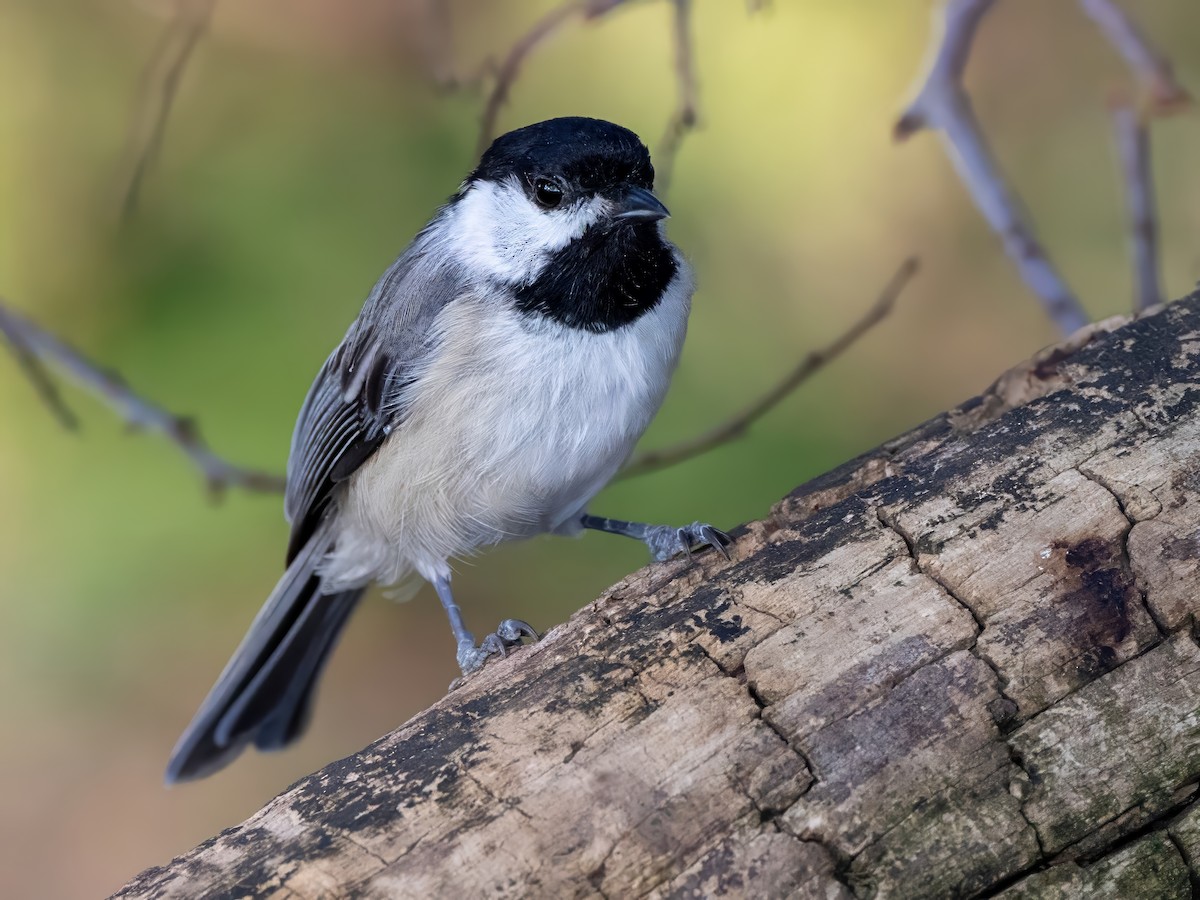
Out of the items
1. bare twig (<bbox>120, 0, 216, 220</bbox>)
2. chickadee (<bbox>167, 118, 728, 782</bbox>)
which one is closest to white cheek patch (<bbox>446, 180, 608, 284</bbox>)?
chickadee (<bbox>167, 118, 728, 782</bbox>)

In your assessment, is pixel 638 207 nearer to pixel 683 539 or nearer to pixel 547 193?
pixel 547 193

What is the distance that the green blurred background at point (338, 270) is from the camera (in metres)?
4.11

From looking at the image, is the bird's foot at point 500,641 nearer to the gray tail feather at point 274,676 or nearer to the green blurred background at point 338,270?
the gray tail feather at point 274,676

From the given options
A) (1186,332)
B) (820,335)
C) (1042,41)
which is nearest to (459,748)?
(1186,332)

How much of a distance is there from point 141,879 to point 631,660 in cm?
88

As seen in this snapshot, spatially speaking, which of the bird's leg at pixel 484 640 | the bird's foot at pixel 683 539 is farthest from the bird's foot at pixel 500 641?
the bird's foot at pixel 683 539

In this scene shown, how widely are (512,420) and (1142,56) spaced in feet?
5.67

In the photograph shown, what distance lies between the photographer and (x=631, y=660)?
215 cm

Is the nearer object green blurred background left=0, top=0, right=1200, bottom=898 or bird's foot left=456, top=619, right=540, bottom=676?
bird's foot left=456, top=619, right=540, bottom=676

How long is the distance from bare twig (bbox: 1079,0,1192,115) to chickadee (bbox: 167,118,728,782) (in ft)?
3.75

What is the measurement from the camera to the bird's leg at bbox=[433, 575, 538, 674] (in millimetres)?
2684

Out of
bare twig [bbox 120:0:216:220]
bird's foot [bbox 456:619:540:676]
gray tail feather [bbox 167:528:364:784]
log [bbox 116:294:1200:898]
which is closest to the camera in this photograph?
log [bbox 116:294:1200:898]

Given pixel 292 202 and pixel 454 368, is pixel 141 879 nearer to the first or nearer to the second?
pixel 454 368

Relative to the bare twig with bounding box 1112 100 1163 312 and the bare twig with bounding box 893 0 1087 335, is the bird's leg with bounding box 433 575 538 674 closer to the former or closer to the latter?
the bare twig with bounding box 893 0 1087 335
